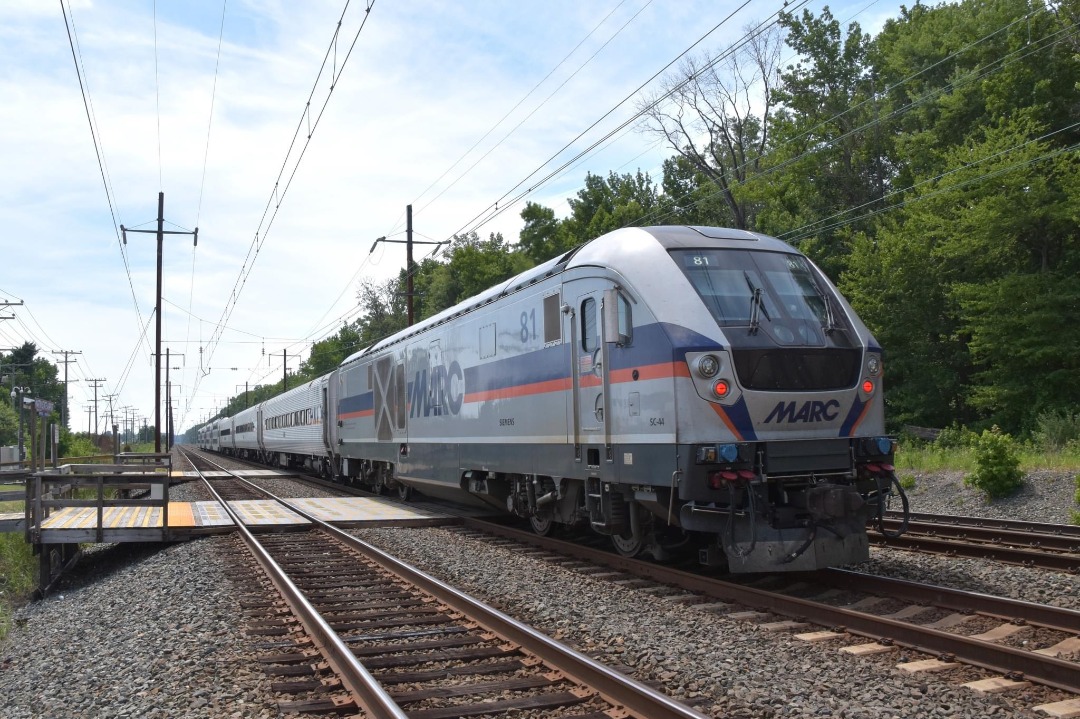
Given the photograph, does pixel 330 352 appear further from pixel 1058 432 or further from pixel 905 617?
pixel 905 617

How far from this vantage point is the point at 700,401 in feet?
26.5

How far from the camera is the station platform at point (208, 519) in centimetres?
1291

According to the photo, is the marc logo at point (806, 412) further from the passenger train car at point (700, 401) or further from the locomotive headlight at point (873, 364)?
the locomotive headlight at point (873, 364)

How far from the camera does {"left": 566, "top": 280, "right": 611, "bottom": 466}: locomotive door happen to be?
370 inches

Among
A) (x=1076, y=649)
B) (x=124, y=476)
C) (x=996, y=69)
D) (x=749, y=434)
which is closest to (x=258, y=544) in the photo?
(x=124, y=476)

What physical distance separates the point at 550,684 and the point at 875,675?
203 centimetres

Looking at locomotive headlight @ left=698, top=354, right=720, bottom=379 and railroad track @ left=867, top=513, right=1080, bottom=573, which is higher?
locomotive headlight @ left=698, top=354, right=720, bottom=379

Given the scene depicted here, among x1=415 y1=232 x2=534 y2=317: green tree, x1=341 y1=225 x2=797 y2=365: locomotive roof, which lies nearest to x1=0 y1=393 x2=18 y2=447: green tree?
x1=415 y1=232 x2=534 y2=317: green tree

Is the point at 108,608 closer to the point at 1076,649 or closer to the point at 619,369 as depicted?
the point at 619,369

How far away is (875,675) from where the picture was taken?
222 inches

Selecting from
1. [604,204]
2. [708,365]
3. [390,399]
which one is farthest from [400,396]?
[604,204]

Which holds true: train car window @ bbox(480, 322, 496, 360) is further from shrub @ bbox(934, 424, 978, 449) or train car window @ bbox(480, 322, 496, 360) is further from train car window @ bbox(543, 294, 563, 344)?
shrub @ bbox(934, 424, 978, 449)

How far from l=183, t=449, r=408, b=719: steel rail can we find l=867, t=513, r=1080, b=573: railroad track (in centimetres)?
534

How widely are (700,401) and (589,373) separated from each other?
1.92 m
